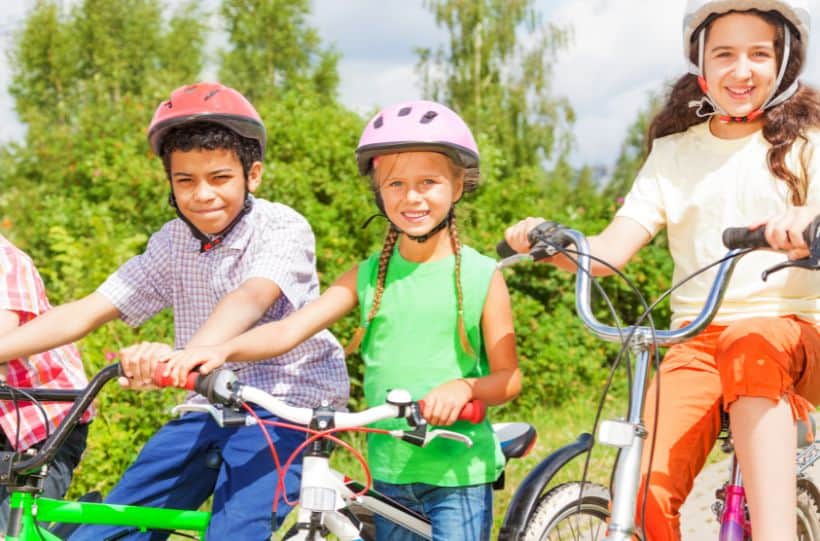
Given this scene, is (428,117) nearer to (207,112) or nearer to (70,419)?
(207,112)

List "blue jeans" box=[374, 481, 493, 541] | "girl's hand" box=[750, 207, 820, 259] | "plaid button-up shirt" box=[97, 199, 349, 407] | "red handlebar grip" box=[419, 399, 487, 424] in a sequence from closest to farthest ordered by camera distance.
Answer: "girl's hand" box=[750, 207, 820, 259] → "red handlebar grip" box=[419, 399, 487, 424] → "blue jeans" box=[374, 481, 493, 541] → "plaid button-up shirt" box=[97, 199, 349, 407]

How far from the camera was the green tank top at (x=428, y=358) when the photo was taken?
2.91 meters

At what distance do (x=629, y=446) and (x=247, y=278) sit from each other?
4.20 feet

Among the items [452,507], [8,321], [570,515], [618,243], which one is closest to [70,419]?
[8,321]

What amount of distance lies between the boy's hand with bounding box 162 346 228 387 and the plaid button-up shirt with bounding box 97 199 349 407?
0.46m

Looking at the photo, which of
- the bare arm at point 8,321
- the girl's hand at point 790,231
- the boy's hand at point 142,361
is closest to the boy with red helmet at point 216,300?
the bare arm at point 8,321

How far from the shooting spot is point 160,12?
2597 centimetres

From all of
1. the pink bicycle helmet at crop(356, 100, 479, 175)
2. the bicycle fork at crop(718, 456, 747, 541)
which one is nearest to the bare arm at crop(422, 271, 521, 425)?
the pink bicycle helmet at crop(356, 100, 479, 175)

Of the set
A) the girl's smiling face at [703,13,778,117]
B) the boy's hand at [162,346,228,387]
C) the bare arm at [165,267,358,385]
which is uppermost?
the girl's smiling face at [703,13,778,117]

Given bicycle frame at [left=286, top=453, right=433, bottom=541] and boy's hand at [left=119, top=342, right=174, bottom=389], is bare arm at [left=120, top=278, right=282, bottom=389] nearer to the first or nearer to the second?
boy's hand at [left=119, top=342, right=174, bottom=389]

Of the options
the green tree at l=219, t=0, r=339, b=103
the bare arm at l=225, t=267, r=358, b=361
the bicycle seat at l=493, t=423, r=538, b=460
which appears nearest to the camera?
the bare arm at l=225, t=267, r=358, b=361

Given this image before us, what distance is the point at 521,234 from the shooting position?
2.70 meters

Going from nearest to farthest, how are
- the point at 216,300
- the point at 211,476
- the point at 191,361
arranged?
the point at 191,361 < the point at 211,476 < the point at 216,300

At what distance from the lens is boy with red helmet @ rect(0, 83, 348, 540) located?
117 inches
